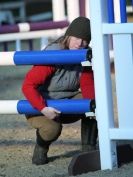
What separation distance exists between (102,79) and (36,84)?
1.65 feet

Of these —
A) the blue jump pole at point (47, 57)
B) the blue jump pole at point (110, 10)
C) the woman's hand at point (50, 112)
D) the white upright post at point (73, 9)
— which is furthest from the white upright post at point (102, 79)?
the white upright post at point (73, 9)

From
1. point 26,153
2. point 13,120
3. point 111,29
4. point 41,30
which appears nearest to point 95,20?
point 111,29

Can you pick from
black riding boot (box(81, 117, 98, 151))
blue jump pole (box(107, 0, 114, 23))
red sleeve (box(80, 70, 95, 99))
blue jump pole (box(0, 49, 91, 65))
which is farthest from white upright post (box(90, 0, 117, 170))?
black riding boot (box(81, 117, 98, 151))

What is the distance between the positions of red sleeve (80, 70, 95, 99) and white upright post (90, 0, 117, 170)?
1.38 ft

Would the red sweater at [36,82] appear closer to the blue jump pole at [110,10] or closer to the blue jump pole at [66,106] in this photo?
the blue jump pole at [66,106]

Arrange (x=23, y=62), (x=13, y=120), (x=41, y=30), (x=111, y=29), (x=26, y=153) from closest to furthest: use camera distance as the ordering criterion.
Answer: (x=111, y=29) → (x=23, y=62) → (x=26, y=153) → (x=13, y=120) → (x=41, y=30)

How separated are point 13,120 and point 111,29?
3016 mm

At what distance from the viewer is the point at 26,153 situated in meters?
5.58

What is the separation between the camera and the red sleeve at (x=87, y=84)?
Answer: 16.4 feet

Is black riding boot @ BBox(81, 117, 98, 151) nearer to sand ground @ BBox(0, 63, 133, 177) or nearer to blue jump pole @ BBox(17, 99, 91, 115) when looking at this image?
sand ground @ BBox(0, 63, 133, 177)

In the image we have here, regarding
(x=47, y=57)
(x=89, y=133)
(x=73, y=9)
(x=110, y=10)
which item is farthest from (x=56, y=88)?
(x=73, y=9)

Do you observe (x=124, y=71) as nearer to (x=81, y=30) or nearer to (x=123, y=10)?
(x=123, y=10)

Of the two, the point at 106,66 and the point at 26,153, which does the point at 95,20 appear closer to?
the point at 106,66

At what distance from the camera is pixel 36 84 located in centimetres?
481
